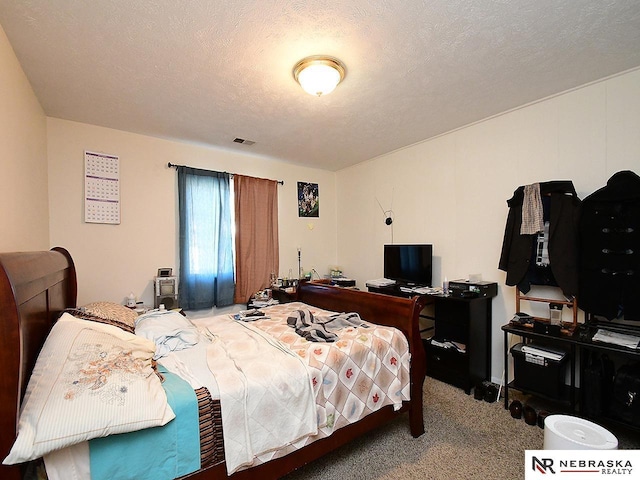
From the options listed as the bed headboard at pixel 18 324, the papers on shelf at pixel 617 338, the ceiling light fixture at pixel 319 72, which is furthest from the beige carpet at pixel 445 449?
the ceiling light fixture at pixel 319 72

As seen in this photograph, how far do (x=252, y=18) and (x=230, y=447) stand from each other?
222 cm

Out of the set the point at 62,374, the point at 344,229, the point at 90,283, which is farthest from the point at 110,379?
the point at 344,229

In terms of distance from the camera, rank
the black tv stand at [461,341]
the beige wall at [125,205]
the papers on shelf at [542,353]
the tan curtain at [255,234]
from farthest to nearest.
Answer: the tan curtain at [255,234]
the beige wall at [125,205]
the black tv stand at [461,341]
the papers on shelf at [542,353]

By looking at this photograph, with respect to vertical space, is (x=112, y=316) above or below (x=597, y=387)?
above

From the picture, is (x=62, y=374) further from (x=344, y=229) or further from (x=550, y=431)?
(x=344, y=229)

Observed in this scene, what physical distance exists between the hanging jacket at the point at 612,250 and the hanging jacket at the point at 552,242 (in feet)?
0.22

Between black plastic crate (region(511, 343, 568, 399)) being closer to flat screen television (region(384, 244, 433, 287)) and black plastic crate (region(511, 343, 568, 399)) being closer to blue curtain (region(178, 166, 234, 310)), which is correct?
flat screen television (region(384, 244, 433, 287))

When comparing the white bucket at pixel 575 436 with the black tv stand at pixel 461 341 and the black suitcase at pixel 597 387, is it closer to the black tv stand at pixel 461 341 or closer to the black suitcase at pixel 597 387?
the black suitcase at pixel 597 387

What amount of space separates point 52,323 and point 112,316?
0.51 metres

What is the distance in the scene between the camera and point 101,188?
3139 millimetres

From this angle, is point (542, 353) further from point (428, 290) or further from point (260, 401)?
point (260, 401)

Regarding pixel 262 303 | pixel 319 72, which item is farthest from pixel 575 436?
pixel 262 303

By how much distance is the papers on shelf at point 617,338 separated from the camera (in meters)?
1.93

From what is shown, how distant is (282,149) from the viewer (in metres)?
3.91
